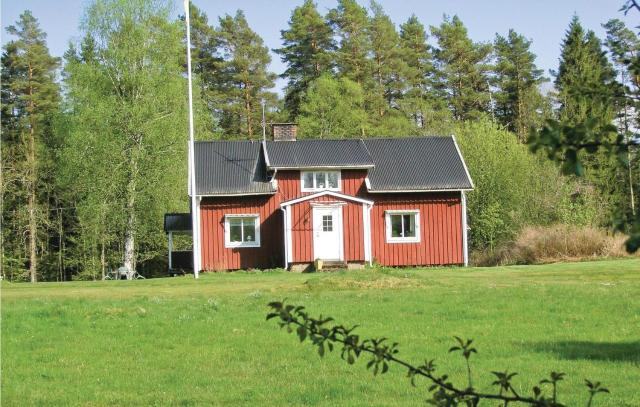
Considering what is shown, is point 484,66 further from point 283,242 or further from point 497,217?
point 283,242

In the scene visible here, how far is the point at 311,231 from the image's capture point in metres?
29.8

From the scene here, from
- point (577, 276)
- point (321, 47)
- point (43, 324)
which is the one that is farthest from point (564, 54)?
point (43, 324)

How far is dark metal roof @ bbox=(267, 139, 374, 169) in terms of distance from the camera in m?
30.7

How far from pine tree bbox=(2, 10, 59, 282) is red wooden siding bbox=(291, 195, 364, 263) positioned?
19.9m

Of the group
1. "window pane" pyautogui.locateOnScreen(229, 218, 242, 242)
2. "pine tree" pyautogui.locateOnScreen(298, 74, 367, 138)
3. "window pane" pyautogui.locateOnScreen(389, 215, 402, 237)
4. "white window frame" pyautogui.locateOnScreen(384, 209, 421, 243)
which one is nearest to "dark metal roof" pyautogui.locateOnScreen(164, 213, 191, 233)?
"window pane" pyautogui.locateOnScreen(229, 218, 242, 242)

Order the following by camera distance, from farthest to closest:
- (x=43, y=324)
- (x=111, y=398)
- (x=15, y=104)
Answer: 1. (x=15, y=104)
2. (x=43, y=324)
3. (x=111, y=398)

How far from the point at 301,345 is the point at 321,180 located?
20606 millimetres

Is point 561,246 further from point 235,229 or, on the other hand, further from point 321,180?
point 235,229

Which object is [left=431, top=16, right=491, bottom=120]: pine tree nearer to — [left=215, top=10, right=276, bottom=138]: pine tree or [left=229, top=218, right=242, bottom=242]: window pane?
A: [left=215, top=10, right=276, bottom=138]: pine tree

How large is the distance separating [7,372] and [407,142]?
1008 inches

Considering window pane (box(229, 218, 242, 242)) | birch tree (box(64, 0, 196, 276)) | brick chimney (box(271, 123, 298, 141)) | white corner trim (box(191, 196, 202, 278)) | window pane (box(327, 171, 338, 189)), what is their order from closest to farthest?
white corner trim (box(191, 196, 202, 278))
window pane (box(229, 218, 242, 242))
window pane (box(327, 171, 338, 189))
brick chimney (box(271, 123, 298, 141))
birch tree (box(64, 0, 196, 276))

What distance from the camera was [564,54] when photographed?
49.2 meters

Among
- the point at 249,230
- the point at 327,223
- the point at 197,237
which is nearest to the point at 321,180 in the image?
the point at 327,223

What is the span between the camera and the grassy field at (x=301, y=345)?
324 inches
